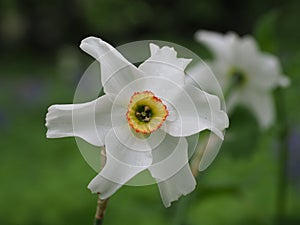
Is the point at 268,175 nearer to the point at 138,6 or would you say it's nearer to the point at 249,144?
the point at 249,144

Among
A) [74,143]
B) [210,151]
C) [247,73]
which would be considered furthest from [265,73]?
[74,143]

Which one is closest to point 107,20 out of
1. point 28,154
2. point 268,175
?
point 28,154

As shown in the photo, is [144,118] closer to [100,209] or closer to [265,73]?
[100,209]

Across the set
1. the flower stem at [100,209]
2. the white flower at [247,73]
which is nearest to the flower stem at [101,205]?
the flower stem at [100,209]

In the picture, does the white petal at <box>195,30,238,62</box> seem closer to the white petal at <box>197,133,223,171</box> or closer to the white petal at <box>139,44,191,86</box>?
the white petal at <box>197,133,223,171</box>

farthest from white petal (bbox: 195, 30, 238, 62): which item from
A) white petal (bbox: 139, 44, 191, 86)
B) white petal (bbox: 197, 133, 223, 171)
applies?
white petal (bbox: 139, 44, 191, 86)

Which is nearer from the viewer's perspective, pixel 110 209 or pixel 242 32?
pixel 110 209
